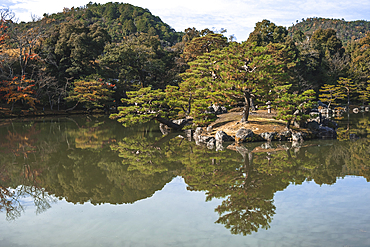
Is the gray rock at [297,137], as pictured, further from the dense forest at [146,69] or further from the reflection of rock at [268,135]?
the dense forest at [146,69]

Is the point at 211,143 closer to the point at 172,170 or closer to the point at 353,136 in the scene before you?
the point at 172,170

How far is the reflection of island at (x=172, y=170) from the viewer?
6.38 m

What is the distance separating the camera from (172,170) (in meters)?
8.96

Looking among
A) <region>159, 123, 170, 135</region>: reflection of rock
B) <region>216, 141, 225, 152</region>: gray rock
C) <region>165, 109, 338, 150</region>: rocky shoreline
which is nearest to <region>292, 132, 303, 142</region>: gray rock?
<region>165, 109, 338, 150</region>: rocky shoreline

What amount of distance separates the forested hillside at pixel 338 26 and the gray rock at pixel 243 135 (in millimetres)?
94858

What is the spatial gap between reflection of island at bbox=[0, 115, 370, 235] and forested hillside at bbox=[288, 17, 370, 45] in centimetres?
9732

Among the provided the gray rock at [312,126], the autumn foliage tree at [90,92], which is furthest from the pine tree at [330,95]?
the autumn foliage tree at [90,92]

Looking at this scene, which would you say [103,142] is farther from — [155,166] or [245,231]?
[245,231]

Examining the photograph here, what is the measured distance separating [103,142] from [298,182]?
32.2ft

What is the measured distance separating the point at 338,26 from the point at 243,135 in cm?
10928

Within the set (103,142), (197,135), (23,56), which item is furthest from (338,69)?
(23,56)

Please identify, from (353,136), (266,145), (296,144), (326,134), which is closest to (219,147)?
(266,145)

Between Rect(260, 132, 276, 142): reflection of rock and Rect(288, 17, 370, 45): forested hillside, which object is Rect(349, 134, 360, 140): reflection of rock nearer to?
Rect(260, 132, 276, 142): reflection of rock

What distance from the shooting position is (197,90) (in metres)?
17.0
